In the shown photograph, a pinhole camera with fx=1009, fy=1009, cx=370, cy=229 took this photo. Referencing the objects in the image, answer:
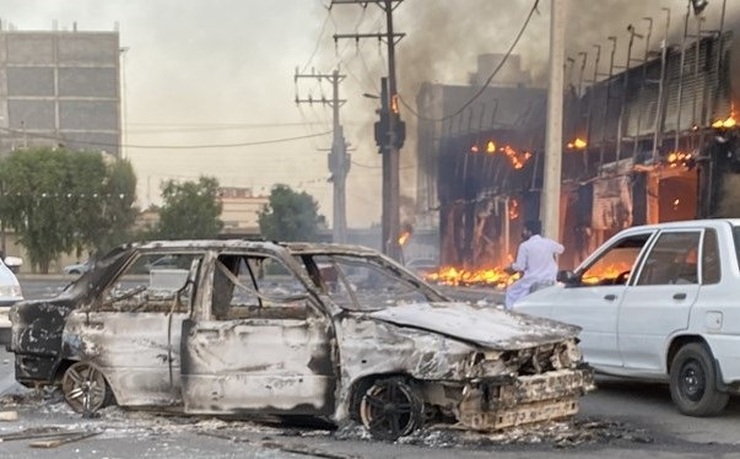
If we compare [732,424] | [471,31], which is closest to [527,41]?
[471,31]

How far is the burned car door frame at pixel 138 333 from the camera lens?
7.28m

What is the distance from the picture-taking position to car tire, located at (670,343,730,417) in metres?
7.45

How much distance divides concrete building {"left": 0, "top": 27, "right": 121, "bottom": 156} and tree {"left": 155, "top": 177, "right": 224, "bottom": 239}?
33.1 metres

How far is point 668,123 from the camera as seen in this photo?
76.2 feet

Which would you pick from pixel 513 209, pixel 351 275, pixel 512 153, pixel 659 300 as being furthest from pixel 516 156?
pixel 351 275

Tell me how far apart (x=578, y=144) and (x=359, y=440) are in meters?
21.9

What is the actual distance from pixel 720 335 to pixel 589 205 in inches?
781

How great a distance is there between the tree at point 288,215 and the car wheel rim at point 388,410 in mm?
48754

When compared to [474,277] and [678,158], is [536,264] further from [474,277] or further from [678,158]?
[474,277]

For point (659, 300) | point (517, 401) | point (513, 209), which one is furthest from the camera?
point (513, 209)

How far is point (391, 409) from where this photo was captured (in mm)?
6602

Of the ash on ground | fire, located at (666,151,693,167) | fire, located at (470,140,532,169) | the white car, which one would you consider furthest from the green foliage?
the ash on ground

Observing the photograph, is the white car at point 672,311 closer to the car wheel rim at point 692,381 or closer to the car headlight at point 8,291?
the car wheel rim at point 692,381

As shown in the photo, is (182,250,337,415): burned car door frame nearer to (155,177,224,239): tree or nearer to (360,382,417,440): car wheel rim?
(360,382,417,440): car wheel rim
